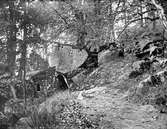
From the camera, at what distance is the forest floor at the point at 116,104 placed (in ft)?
14.0

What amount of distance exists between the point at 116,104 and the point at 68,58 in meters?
5.23

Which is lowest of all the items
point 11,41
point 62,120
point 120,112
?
point 62,120

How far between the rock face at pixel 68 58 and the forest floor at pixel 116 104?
1447 mm

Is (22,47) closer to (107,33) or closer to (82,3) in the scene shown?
(82,3)

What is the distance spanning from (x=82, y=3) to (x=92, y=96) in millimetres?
4681

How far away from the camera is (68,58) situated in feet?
33.6

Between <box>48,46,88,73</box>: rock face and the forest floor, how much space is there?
145cm

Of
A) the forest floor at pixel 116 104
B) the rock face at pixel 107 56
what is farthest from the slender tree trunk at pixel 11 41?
the rock face at pixel 107 56

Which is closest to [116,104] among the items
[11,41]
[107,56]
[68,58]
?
[107,56]

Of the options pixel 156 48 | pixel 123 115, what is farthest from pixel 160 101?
pixel 156 48

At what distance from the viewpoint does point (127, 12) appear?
22.7 ft

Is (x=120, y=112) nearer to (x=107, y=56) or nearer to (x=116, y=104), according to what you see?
(x=116, y=104)

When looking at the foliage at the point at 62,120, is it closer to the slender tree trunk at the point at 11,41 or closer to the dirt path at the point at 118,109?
the dirt path at the point at 118,109

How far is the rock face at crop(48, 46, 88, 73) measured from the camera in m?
9.95
